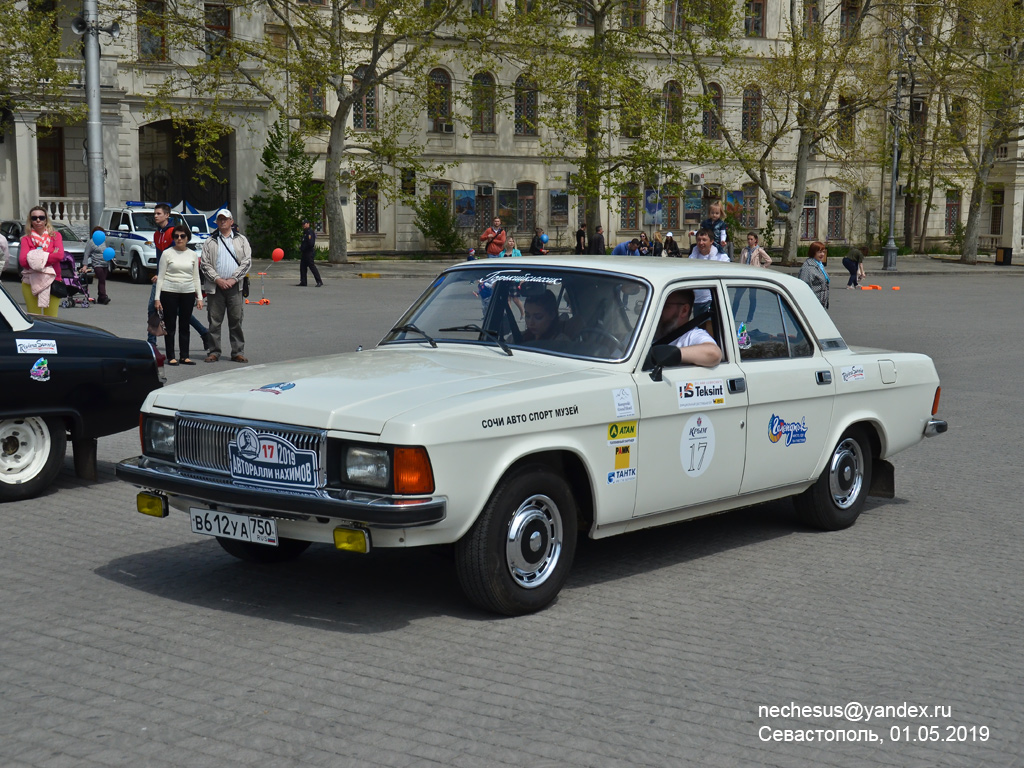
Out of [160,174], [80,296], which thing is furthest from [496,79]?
[80,296]

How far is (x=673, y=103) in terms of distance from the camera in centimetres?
5419

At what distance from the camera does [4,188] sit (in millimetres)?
43938

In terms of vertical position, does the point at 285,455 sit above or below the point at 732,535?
above

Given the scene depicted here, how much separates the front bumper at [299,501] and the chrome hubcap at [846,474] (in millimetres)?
3364

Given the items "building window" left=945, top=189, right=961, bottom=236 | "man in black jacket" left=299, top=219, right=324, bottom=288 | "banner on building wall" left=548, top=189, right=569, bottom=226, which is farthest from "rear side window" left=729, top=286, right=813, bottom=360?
"building window" left=945, top=189, right=961, bottom=236

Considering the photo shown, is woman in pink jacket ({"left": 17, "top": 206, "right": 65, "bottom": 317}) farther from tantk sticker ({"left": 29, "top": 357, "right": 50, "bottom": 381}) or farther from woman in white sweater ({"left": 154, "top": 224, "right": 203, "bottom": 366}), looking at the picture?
tantk sticker ({"left": 29, "top": 357, "right": 50, "bottom": 381})

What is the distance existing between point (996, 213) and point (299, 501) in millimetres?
71350

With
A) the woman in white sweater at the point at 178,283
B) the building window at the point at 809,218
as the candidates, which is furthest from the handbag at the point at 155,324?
the building window at the point at 809,218

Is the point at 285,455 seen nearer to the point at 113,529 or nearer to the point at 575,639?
the point at 575,639

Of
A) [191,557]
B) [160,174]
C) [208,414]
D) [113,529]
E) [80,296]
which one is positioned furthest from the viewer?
[160,174]

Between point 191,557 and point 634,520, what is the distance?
250 cm

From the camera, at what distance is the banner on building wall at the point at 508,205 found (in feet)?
183

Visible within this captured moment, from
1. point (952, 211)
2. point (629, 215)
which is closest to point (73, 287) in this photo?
point (629, 215)

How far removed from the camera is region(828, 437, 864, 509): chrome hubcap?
7.82 meters
